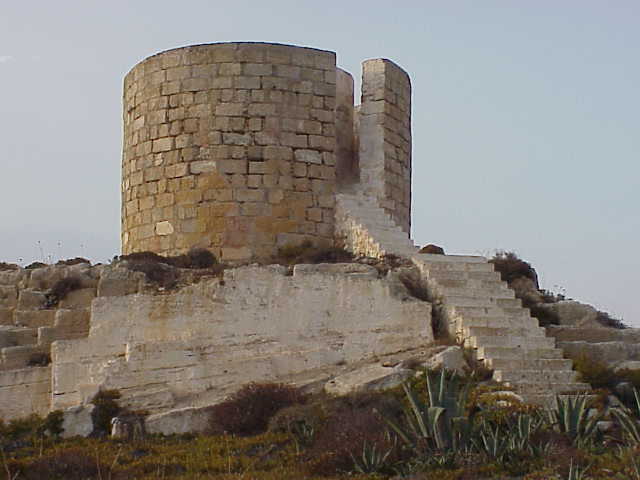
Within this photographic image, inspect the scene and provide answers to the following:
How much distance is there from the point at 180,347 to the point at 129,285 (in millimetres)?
1644

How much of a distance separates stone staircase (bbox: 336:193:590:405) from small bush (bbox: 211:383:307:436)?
2.26 m

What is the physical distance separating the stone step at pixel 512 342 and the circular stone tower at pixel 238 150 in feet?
13.9

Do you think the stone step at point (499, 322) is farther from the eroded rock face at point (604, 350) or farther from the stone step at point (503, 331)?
the eroded rock face at point (604, 350)

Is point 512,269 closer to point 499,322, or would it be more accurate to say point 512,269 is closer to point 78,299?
point 499,322

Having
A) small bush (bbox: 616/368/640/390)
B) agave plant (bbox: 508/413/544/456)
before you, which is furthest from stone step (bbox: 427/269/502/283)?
agave plant (bbox: 508/413/544/456)

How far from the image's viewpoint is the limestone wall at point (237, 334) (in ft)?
47.6

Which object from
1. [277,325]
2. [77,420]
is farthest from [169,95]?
[77,420]

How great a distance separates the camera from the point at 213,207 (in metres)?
17.6

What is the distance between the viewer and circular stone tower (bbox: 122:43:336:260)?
1755 cm

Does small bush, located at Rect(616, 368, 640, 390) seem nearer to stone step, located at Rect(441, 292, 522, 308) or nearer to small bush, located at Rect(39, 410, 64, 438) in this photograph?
stone step, located at Rect(441, 292, 522, 308)

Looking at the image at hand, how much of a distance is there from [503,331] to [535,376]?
0.94m

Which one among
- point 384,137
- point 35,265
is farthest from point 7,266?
point 384,137

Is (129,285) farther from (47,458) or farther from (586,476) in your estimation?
(586,476)

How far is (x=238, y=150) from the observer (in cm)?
1762
